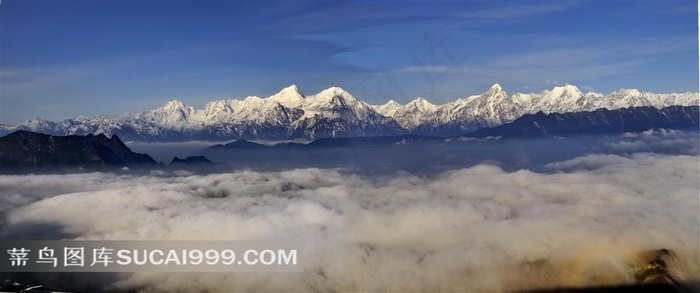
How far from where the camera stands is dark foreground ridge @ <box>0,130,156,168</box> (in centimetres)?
3239

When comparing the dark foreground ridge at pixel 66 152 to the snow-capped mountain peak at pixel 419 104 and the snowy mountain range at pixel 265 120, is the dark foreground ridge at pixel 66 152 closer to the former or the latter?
the snowy mountain range at pixel 265 120

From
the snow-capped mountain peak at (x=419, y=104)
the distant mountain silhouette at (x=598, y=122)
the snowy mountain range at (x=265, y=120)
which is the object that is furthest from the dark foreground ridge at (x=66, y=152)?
the distant mountain silhouette at (x=598, y=122)

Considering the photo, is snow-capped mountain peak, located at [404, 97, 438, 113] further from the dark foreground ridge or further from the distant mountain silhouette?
the dark foreground ridge

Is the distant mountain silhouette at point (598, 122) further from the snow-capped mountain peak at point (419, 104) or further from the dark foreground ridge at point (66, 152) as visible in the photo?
the dark foreground ridge at point (66, 152)

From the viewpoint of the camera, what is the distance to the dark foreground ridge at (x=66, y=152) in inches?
1275

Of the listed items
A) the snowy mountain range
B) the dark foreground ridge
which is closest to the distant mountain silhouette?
the snowy mountain range

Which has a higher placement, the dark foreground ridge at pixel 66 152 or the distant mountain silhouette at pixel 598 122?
the distant mountain silhouette at pixel 598 122

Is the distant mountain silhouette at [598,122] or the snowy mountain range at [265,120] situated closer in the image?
the snowy mountain range at [265,120]

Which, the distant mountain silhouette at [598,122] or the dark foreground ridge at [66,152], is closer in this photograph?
the dark foreground ridge at [66,152]

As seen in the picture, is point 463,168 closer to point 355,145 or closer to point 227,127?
point 355,145

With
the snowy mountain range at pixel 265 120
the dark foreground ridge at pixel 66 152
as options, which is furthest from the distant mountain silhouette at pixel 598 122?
the dark foreground ridge at pixel 66 152

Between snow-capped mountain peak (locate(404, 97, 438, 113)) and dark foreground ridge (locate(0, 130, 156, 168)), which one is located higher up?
snow-capped mountain peak (locate(404, 97, 438, 113))

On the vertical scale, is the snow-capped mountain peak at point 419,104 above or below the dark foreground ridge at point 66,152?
above

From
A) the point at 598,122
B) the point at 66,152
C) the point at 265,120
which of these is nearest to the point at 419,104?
the point at 265,120
